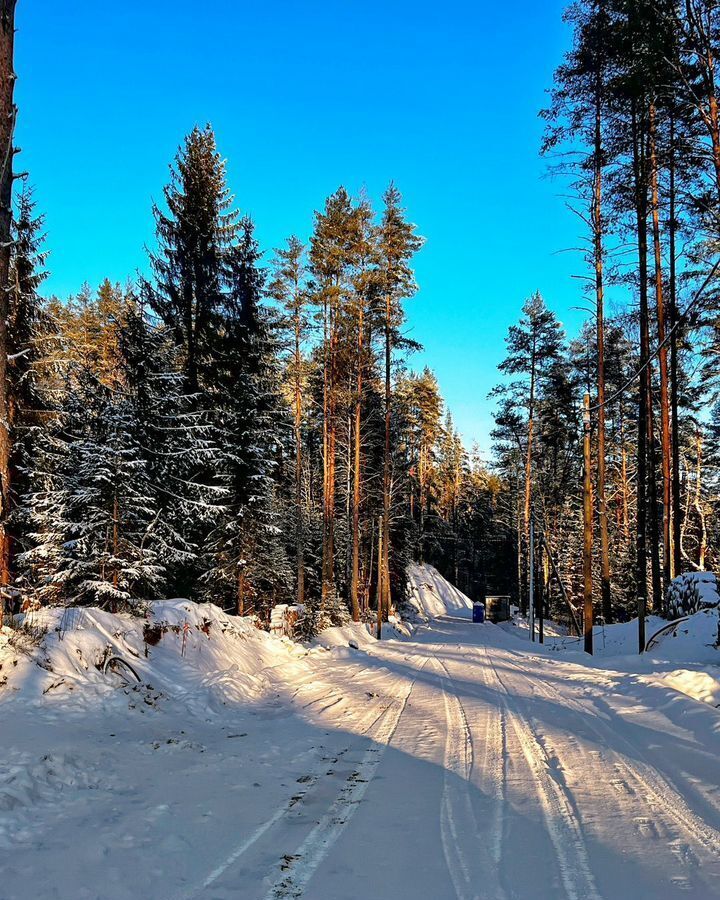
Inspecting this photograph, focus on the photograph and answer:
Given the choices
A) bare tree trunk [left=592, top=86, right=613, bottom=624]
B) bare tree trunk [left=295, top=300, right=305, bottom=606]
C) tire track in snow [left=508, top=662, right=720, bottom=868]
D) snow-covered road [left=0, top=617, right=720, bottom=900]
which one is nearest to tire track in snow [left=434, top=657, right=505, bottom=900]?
snow-covered road [left=0, top=617, right=720, bottom=900]

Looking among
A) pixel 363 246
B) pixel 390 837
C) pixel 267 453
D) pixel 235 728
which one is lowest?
pixel 235 728

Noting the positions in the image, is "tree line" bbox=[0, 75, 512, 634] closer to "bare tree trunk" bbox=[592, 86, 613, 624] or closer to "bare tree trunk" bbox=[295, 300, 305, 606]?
"bare tree trunk" bbox=[295, 300, 305, 606]

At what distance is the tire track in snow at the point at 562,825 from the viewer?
11.5 feet

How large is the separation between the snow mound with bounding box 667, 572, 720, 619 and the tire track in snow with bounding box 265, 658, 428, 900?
12.5m

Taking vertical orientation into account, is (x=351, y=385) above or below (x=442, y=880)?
above

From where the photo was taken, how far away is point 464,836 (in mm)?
4203

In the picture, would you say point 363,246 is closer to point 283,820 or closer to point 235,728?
point 235,728

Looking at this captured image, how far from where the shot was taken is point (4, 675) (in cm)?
693

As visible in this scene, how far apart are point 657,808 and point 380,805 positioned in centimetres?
230

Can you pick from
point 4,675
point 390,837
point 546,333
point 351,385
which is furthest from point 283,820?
point 546,333

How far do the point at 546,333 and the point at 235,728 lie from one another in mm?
30540

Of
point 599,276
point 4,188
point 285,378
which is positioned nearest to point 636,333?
point 599,276

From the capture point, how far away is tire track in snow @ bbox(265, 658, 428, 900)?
11.4 feet

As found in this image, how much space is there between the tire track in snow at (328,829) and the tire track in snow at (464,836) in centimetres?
75
